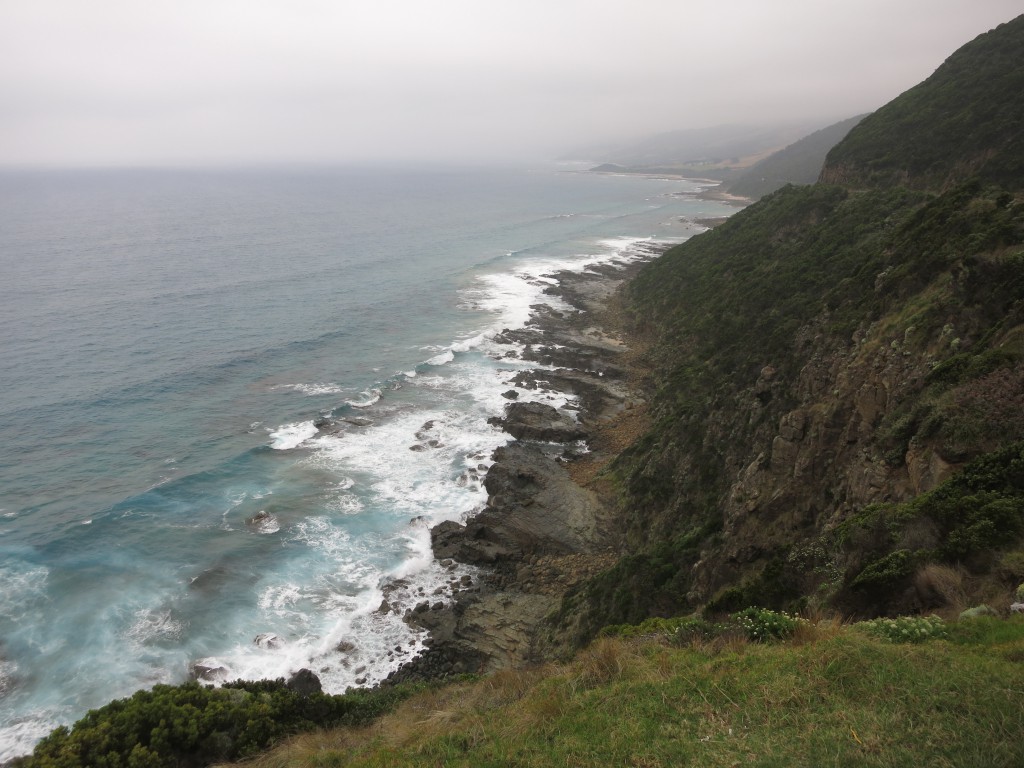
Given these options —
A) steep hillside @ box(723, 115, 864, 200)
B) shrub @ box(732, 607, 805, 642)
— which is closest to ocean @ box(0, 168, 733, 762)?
shrub @ box(732, 607, 805, 642)

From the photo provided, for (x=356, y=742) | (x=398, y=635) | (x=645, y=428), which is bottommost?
(x=398, y=635)

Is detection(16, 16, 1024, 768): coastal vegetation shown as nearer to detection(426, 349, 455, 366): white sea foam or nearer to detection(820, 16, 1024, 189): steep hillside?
detection(820, 16, 1024, 189): steep hillside

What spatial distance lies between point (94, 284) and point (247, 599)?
6315 centimetres

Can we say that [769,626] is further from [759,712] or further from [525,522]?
[525,522]

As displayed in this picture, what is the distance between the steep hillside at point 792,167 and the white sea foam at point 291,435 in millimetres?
131690

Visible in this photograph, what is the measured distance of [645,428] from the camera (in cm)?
3562

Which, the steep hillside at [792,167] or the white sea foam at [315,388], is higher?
the steep hillside at [792,167]

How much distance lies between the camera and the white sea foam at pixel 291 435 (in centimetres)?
3641

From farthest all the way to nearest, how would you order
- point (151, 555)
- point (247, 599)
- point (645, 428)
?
point (645, 428) → point (151, 555) → point (247, 599)

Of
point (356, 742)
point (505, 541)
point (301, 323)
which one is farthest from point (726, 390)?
point (301, 323)

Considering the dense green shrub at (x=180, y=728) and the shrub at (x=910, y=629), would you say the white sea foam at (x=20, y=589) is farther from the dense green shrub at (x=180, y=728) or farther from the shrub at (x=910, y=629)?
the shrub at (x=910, y=629)

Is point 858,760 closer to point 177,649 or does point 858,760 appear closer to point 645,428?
point 177,649

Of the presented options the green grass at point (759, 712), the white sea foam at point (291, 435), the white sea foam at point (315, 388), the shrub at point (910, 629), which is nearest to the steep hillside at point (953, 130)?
the shrub at point (910, 629)

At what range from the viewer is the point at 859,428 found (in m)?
17.4
